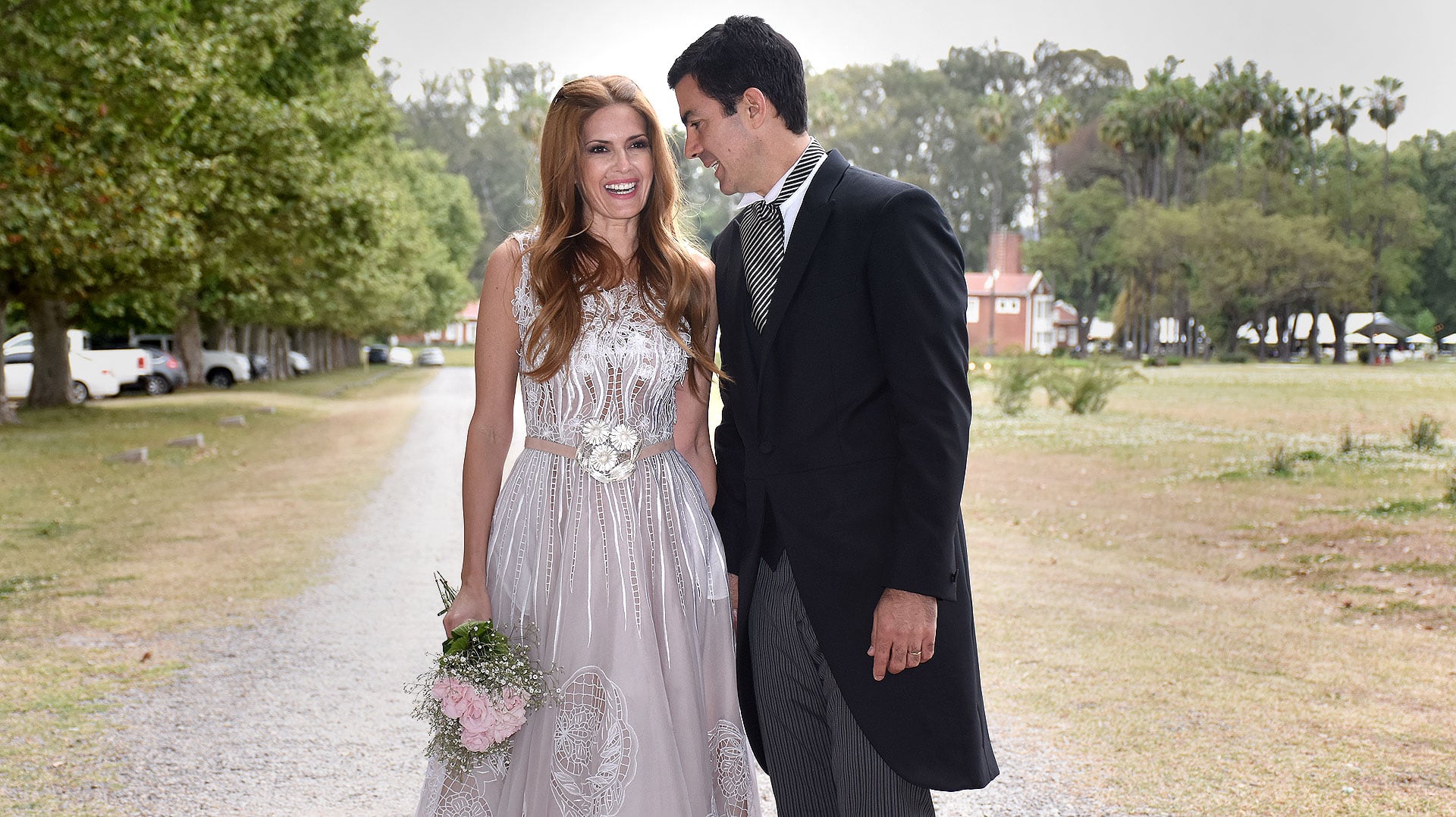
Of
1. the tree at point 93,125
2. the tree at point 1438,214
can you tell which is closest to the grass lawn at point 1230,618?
the tree at point 93,125

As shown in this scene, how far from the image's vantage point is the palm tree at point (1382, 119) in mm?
38812

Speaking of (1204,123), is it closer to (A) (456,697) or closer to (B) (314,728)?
(B) (314,728)

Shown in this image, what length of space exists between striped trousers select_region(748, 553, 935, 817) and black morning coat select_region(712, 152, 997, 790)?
74 mm

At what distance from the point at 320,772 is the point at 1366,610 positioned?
6.88m

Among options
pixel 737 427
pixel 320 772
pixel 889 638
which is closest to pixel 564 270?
pixel 737 427

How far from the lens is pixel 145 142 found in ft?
51.4

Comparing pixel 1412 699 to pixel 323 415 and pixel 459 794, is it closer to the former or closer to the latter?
pixel 459 794

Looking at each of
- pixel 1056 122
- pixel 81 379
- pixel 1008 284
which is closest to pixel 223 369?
pixel 81 379

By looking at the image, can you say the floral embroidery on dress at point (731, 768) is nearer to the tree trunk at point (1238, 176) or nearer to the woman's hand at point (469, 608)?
the woman's hand at point (469, 608)

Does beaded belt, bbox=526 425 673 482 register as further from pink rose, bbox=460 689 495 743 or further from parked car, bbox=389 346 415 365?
parked car, bbox=389 346 415 365

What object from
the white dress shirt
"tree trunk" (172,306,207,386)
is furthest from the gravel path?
"tree trunk" (172,306,207,386)

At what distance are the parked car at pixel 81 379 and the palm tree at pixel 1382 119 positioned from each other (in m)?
38.9

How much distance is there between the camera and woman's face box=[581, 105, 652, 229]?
304cm

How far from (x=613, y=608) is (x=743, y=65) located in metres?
1.33
